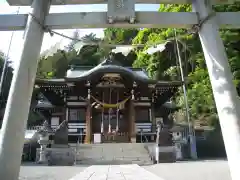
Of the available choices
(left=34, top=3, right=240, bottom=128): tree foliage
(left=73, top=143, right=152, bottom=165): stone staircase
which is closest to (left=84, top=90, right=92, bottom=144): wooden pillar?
(left=73, top=143, right=152, bottom=165): stone staircase

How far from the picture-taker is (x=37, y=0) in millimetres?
5090

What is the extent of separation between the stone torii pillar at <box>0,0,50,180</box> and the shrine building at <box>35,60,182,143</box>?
13235 millimetres

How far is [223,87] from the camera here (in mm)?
4543

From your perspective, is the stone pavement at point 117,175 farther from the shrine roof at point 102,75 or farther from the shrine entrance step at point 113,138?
the shrine roof at point 102,75

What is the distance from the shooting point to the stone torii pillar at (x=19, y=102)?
13.0ft

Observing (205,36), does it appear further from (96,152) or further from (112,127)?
(112,127)

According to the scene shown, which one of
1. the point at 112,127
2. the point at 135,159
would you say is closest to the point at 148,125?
the point at 112,127

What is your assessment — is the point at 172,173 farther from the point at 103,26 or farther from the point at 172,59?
the point at 172,59

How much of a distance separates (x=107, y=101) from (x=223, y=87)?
15.2 meters

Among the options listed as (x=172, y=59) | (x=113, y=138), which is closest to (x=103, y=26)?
(x=113, y=138)

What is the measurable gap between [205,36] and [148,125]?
15012 mm

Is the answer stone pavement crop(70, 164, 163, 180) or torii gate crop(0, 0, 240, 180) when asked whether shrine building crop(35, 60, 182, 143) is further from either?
torii gate crop(0, 0, 240, 180)

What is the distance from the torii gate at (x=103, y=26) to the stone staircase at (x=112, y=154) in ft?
31.3

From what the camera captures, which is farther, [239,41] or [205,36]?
[239,41]
